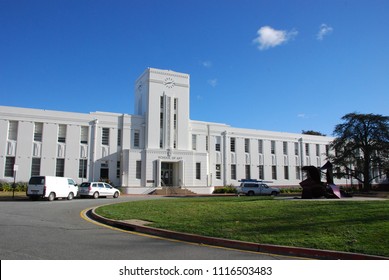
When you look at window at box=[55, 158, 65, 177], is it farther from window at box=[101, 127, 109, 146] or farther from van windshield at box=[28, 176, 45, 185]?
van windshield at box=[28, 176, 45, 185]

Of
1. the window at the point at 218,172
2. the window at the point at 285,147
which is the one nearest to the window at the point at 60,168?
the window at the point at 218,172

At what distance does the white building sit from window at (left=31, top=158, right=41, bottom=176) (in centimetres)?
10

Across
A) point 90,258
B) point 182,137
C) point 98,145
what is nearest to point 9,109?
point 98,145

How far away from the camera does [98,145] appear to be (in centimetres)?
3978

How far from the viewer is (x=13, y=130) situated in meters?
36.2

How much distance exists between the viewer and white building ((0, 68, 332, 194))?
3659cm

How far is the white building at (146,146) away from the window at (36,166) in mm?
97

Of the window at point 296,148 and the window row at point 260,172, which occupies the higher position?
the window at point 296,148

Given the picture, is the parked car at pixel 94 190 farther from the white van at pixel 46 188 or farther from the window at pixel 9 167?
the window at pixel 9 167

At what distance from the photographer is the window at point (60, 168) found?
37.7 meters

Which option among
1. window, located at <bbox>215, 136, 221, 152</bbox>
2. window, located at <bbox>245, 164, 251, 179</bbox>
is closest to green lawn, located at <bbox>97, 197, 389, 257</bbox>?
window, located at <bbox>215, 136, 221, 152</bbox>

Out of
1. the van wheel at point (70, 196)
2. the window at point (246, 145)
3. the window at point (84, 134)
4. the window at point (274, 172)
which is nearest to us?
the van wheel at point (70, 196)
